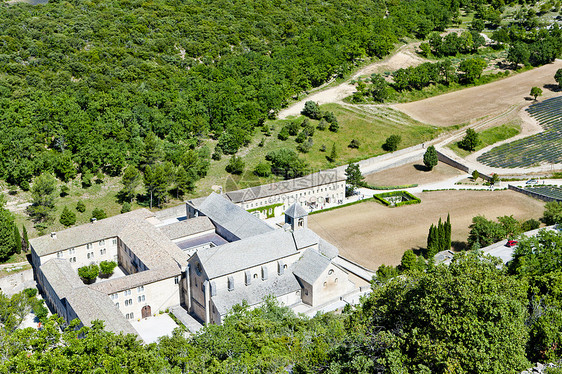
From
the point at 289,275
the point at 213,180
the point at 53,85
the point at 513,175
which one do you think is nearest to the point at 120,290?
the point at 289,275

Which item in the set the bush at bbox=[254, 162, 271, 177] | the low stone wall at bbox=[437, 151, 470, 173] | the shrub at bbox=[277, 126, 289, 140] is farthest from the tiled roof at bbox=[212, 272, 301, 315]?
the low stone wall at bbox=[437, 151, 470, 173]

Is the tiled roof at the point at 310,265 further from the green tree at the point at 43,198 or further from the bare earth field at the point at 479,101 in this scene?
the bare earth field at the point at 479,101

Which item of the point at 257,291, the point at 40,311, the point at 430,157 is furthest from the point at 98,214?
the point at 430,157

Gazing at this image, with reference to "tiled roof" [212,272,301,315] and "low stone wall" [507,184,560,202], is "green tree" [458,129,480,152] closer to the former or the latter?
"low stone wall" [507,184,560,202]

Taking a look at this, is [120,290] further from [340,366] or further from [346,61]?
[346,61]

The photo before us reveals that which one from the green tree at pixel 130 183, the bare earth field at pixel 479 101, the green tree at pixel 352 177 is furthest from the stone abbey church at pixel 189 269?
the bare earth field at pixel 479 101

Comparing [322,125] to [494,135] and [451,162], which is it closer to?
[451,162]
